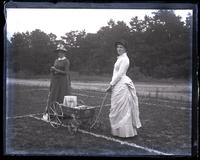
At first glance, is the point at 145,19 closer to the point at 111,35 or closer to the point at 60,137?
the point at 111,35

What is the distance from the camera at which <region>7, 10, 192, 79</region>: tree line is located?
5.16 metres

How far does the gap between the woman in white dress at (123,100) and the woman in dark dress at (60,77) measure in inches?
21.3

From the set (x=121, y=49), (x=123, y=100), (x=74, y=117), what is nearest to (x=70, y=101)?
(x=74, y=117)

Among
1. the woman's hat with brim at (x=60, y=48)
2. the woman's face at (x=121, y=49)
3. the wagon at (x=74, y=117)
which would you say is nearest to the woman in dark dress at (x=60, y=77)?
the woman's hat with brim at (x=60, y=48)

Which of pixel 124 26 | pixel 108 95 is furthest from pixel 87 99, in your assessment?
pixel 124 26

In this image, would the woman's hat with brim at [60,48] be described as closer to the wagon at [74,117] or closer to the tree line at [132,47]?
the tree line at [132,47]

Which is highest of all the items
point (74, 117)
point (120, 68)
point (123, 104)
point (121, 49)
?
point (121, 49)

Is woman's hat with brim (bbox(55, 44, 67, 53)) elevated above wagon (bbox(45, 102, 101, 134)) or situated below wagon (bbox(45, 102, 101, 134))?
above

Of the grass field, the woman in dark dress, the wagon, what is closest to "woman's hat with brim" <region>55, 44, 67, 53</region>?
the woman in dark dress

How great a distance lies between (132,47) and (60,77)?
992 millimetres

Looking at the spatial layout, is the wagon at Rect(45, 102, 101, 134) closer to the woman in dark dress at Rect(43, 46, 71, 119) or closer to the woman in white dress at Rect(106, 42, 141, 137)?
the woman in dark dress at Rect(43, 46, 71, 119)

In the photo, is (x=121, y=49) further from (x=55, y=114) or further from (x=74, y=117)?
(x=55, y=114)

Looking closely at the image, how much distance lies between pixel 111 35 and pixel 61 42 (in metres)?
0.64

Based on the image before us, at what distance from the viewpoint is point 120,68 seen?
5.18 meters
